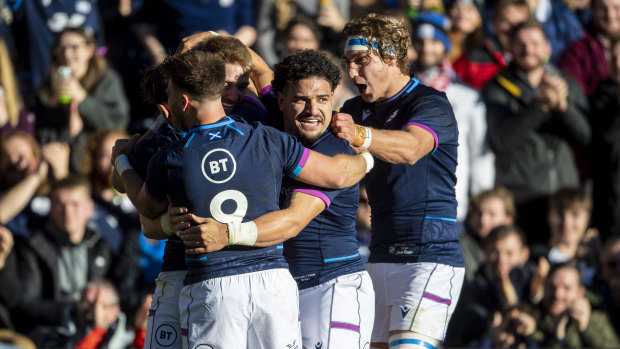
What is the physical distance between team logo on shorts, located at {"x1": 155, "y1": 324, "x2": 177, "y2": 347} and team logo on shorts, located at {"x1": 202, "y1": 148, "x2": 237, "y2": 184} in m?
0.93

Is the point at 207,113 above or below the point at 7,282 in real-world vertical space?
above

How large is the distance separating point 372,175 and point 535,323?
11.8 ft

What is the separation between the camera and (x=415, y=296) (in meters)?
6.20

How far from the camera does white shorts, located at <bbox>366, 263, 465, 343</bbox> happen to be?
618 centimetres

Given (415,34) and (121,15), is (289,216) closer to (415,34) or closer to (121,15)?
(415,34)

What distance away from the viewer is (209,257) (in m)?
5.09

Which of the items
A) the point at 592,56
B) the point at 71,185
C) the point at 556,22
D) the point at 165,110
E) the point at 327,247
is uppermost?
the point at 556,22

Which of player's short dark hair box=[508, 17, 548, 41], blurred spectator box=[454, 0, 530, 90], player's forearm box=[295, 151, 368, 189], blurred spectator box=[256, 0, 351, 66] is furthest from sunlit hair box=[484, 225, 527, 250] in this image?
player's forearm box=[295, 151, 368, 189]

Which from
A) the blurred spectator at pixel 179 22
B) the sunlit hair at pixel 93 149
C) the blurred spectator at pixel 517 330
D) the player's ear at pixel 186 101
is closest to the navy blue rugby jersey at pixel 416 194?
the player's ear at pixel 186 101

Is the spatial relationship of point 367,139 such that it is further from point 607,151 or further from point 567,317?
point 607,151

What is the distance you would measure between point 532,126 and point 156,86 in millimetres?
5816

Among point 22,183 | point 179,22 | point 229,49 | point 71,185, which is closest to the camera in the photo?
point 229,49

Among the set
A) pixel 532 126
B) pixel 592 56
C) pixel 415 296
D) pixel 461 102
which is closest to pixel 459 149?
pixel 461 102

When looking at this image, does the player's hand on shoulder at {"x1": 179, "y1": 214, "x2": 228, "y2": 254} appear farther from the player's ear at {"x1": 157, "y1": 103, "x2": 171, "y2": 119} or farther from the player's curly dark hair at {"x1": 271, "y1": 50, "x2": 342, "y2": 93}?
the player's curly dark hair at {"x1": 271, "y1": 50, "x2": 342, "y2": 93}
